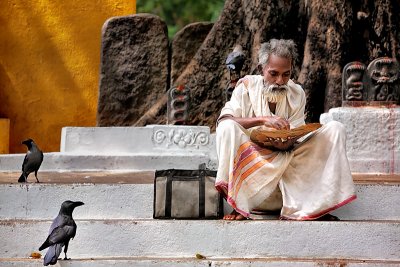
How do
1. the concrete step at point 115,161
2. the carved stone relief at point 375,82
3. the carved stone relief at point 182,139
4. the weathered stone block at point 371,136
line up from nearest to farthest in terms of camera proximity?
the weathered stone block at point 371,136 < the carved stone relief at point 375,82 < the concrete step at point 115,161 < the carved stone relief at point 182,139

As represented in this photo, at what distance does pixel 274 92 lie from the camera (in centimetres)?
718

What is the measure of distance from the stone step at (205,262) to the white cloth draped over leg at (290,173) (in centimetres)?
50

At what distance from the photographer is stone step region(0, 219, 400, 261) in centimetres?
669

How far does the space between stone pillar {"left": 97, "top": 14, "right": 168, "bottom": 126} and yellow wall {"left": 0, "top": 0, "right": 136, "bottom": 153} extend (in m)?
0.62

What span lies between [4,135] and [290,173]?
586cm

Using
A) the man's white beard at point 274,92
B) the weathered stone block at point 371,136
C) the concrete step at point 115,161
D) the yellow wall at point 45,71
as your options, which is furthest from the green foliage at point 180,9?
the man's white beard at point 274,92

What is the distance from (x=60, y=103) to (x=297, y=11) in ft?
10.7

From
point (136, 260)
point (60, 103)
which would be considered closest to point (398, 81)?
point (136, 260)

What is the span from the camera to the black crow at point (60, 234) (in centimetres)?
634

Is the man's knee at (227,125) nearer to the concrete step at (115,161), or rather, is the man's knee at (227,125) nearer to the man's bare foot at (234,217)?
the man's bare foot at (234,217)

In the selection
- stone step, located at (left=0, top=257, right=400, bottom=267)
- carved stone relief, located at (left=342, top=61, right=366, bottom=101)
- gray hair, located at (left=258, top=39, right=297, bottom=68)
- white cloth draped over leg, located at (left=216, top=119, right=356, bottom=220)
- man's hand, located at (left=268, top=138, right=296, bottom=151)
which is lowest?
stone step, located at (left=0, top=257, right=400, bottom=267)

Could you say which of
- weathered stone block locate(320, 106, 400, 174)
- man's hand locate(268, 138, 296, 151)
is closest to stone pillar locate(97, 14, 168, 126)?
weathered stone block locate(320, 106, 400, 174)

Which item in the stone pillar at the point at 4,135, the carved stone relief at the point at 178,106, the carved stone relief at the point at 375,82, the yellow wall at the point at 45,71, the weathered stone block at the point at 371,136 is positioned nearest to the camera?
the weathered stone block at the point at 371,136

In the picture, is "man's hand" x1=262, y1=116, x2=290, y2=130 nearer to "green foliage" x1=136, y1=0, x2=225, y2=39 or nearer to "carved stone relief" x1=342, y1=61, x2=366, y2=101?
"carved stone relief" x1=342, y1=61, x2=366, y2=101
